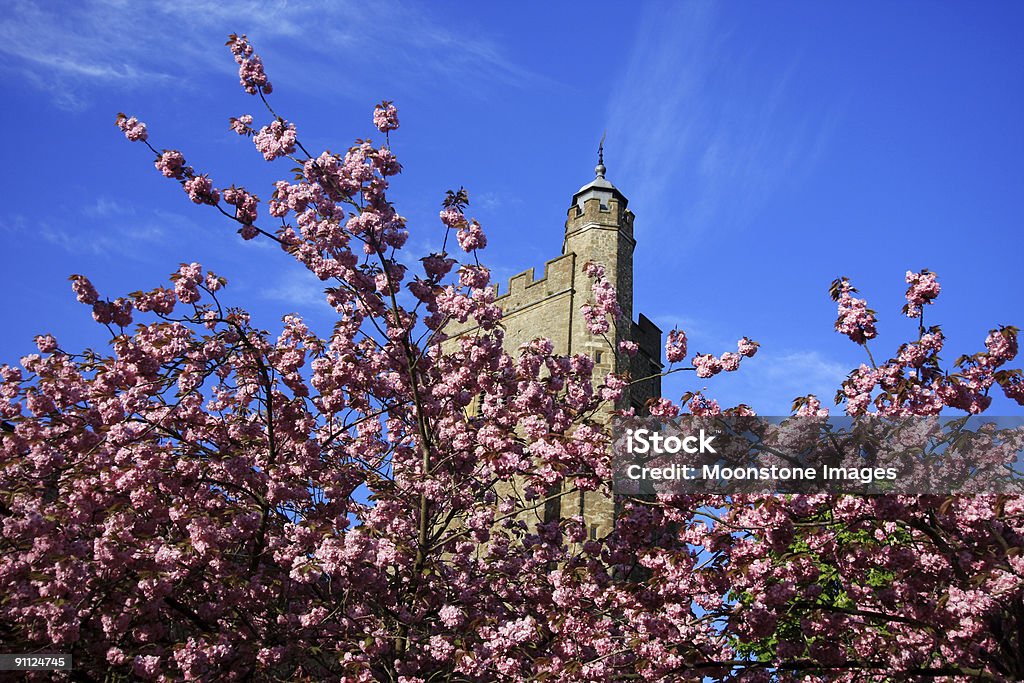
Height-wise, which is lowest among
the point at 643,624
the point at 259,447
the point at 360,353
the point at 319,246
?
the point at 643,624

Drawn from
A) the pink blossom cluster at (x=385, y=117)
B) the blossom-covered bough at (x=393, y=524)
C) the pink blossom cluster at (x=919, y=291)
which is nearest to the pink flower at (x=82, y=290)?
the blossom-covered bough at (x=393, y=524)

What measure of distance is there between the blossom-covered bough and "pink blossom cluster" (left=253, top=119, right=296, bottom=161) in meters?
0.03

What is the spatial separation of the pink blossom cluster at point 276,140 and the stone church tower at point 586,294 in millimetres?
18205

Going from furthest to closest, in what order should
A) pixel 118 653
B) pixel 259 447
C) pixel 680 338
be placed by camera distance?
pixel 680 338 < pixel 259 447 < pixel 118 653

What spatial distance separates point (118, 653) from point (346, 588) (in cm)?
230

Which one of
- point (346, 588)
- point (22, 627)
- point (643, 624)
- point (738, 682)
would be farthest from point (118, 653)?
point (738, 682)

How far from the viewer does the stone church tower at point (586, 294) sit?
2894cm

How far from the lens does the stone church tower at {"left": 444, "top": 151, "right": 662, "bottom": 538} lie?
1139 inches

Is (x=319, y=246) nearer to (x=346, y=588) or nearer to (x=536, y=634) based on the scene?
(x=346, y=588)

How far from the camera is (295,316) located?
36.9 feet

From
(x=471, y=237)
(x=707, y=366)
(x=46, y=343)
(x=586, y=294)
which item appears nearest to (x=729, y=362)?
(x=707, y=366)

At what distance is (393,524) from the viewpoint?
384 inches

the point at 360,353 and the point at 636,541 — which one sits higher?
the point at 360,353

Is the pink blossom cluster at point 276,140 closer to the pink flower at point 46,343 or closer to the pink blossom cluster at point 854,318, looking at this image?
the pink flower at point 46,343
